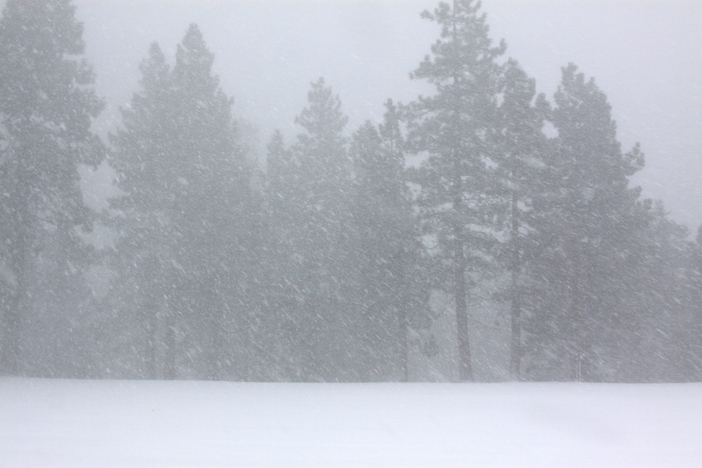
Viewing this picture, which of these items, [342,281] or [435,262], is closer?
[435,262]

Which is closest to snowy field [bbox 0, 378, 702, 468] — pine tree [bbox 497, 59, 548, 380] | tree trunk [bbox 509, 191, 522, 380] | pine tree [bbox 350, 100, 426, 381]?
tree trunk [bbox 509, 191, 522, 380]

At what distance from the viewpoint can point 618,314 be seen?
1950 centimetres

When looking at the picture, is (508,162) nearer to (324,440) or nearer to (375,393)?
(375,393)

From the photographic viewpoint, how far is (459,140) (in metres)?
19.6

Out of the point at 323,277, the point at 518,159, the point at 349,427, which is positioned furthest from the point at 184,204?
the point at 349,427

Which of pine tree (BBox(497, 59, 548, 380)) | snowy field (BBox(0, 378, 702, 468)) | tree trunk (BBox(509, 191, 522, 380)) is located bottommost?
snowy field (BBox(0, 378, 702, 468))

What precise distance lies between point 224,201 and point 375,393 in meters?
12.1

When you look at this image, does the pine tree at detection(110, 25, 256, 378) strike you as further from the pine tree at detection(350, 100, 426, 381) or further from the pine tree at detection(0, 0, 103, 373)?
the pine tree at detection(350, 100, 426, 381)

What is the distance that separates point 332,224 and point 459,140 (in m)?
6.59

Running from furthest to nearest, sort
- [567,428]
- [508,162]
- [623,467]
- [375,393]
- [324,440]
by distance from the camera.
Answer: [508,162]
[375,393]
[567,428]
[324,440]
[623,467]

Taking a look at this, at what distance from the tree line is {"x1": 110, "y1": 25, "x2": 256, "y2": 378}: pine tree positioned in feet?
0.23

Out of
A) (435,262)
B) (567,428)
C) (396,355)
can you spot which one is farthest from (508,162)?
(567,428)

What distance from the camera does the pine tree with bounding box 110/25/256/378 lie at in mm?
19984

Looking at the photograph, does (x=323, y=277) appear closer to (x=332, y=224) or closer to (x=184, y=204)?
(x=332, y=224)
